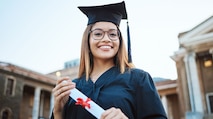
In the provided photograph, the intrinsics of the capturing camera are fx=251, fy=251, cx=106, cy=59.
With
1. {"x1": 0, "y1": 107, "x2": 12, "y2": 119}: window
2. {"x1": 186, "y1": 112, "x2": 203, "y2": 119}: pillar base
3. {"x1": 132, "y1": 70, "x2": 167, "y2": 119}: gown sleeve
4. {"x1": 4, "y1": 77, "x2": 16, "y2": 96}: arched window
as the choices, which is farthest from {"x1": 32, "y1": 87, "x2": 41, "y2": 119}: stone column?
{"x1": 132, "y1": 70, "x2": 167, "y2": 119}: gown sleeve

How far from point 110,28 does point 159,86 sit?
2651 centimetres

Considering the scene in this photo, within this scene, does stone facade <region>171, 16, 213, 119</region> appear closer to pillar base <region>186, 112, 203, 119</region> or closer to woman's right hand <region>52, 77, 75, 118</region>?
pillar base <region>186, 112, 203, 119</region>

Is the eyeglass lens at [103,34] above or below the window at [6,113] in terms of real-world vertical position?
above

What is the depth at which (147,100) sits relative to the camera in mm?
1830

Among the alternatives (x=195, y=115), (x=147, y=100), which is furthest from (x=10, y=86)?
(x=147, y=100)

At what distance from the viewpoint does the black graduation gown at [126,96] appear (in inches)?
71.4

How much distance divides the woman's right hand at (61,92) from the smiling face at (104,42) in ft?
1.29

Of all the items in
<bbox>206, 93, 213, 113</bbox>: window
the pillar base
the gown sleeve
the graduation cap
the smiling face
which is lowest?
the pillar base

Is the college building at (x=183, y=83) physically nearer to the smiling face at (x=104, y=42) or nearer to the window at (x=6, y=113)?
the window at (x=6, y=113)

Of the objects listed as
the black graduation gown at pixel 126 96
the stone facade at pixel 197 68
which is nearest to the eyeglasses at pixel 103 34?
the black graduation gown at pixel 126 96

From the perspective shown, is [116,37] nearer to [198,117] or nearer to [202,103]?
[198,117]

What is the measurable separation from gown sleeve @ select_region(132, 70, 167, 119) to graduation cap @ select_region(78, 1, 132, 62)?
359 millimetres

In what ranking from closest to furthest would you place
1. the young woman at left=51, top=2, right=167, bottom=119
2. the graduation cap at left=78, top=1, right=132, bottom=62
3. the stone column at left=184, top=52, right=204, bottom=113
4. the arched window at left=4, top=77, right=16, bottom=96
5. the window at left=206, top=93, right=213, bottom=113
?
1. the young woman at left=51, top=2, right=167, bottom=119
2. the graduation cap at left=78, top=1, right=132, bottom=62
3. the stone column at left=184, top=52, right=204, bottom=113
4. the window at left=206, top=93, right=213, bottom=113
5. the arched window at left=4, top=77, right=16, bottom=96

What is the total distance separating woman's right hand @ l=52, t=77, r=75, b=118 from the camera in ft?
6.19
